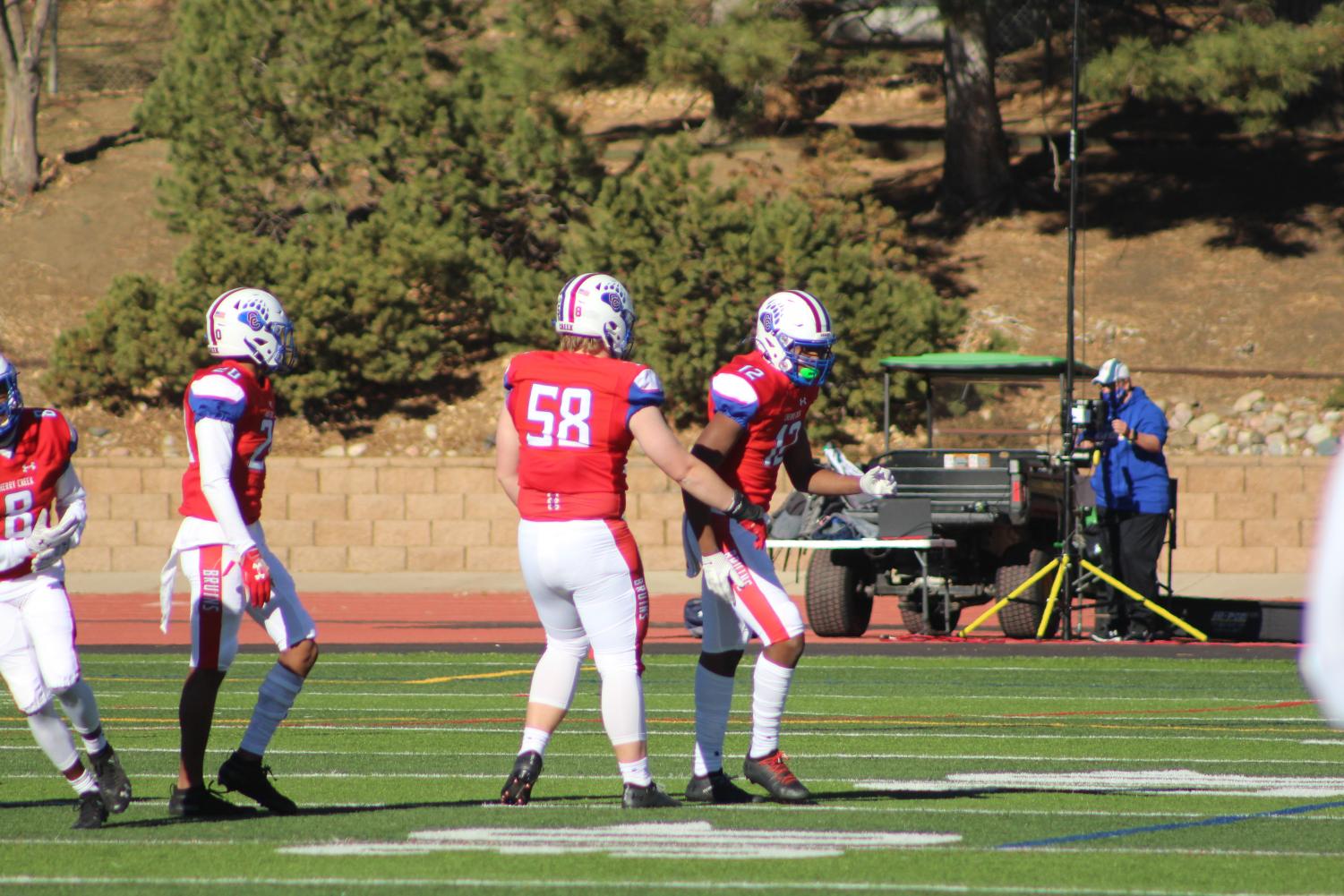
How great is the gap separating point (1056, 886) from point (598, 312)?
9.13 ft

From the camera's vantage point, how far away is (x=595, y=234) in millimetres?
30234

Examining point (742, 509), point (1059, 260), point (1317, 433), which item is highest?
point (1059, 260)

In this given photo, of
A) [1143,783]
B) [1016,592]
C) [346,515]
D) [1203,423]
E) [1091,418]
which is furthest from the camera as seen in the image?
[1203,423]

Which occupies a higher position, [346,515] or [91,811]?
[346,515]

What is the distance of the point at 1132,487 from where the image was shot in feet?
54.1

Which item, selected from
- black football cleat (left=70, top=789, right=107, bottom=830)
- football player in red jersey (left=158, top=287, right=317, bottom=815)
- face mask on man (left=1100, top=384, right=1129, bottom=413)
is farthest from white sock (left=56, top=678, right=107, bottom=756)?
face mask on man (left=1100, top=384, right=1129, bottom=413)

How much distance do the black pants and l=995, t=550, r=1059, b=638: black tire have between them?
542 millimetres

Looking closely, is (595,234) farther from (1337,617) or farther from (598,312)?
(1337,617)

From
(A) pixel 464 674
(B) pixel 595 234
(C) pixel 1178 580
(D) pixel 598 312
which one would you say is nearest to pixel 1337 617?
(D) pixel 598 312

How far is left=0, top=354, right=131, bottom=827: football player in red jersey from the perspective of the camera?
280 inches

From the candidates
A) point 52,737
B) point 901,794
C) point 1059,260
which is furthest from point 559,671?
point 1059,260

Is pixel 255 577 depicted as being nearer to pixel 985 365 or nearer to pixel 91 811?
pixel 91 811

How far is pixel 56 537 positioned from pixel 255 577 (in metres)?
0.74

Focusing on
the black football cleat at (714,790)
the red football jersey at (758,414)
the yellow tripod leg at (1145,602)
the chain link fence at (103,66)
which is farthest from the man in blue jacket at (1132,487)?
the chain link fence at (103,66)
